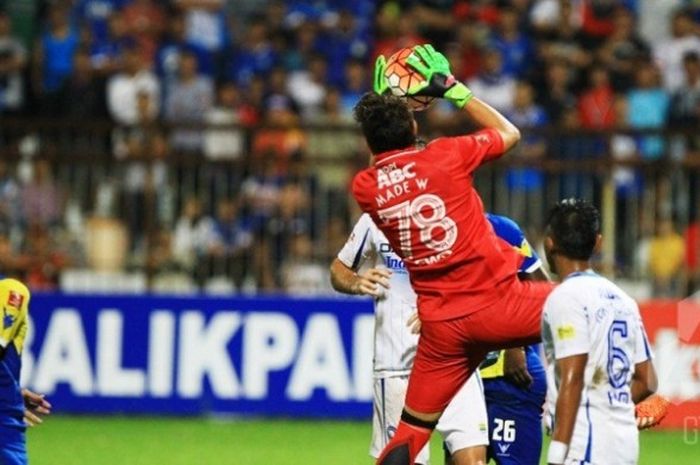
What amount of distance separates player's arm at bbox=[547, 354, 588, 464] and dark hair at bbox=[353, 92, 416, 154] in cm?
180

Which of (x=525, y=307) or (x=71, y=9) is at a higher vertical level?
(x=71, y=9)

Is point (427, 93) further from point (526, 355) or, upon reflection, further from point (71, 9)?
point (71, 9)

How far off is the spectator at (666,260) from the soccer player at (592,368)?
28.4 ft

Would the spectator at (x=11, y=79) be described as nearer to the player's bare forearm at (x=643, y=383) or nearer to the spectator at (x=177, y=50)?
the spectator at (x=177, y=50)

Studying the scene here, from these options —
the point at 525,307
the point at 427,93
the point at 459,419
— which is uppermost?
the point at 427,93

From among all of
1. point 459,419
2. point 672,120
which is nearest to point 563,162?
point 672,120

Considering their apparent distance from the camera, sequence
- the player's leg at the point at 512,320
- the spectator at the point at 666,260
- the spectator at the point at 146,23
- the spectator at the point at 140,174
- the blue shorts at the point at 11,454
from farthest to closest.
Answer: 1. the spectator at the point at 146,23
2. the spectator at the point at 140,174
3. the spectator at the point at 666,260
4. the blue shorts at the point at 11,454
5. the player's leg at the point at 512,320

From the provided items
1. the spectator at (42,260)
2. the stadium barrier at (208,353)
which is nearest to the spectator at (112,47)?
the spectator at (42,260)

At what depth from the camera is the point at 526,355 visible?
9.00m

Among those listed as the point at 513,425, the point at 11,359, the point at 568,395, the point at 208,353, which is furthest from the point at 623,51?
the point at 568,395

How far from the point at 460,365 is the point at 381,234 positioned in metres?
1.31

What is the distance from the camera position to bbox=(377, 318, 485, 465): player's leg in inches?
307

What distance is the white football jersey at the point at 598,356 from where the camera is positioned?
6.51 meters

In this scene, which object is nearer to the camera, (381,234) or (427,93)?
(427,93)
